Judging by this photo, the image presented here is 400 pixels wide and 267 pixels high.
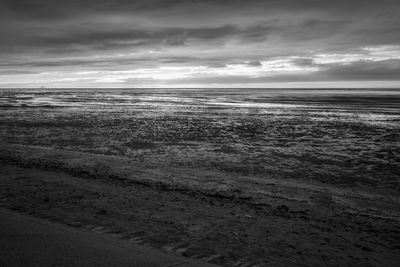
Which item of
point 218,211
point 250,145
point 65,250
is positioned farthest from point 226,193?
point 250,145

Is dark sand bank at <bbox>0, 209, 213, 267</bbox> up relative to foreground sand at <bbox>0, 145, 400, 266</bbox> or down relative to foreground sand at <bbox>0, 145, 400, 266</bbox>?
up

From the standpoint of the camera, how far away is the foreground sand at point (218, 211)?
4.87 m

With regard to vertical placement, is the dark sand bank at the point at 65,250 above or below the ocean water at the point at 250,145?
above

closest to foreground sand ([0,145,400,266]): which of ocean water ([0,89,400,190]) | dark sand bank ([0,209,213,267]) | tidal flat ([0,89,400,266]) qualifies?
tidal flat ([0,89,400,266])

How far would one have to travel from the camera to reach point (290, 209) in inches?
273

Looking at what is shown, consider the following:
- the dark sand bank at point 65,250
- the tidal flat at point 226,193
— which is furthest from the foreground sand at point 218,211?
the dark sand bank at point 65,250

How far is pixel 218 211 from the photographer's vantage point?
658 centimetres

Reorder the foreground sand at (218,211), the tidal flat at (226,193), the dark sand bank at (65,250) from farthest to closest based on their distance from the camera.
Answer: the tidal flat at (226,193), the foreground sand at (218,211), the dark sand bank at (65,250)

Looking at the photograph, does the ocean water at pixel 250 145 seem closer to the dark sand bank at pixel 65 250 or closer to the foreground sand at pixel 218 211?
the foreground sand at pixel 218 211

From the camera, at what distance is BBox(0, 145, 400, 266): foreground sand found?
487 centimetres

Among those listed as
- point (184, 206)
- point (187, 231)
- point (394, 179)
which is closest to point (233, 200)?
point (184, 206)

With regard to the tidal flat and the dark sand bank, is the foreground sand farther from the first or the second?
the dark sand bank

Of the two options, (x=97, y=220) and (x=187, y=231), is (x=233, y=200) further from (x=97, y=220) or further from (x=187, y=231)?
(x=97, y=220)

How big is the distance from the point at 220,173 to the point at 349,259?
5.77m
